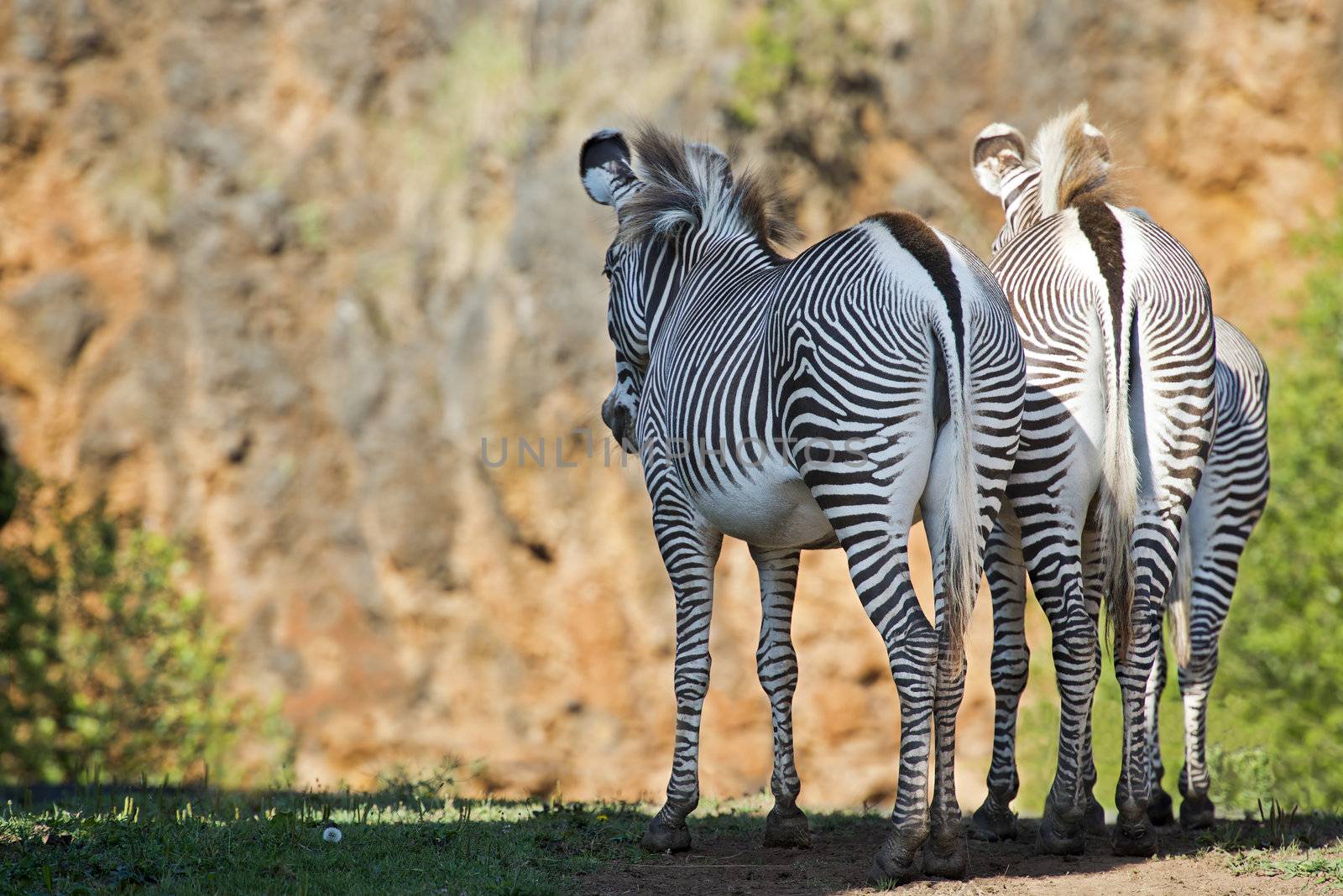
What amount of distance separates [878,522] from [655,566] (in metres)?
9.88

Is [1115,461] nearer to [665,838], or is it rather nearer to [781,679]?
[781,679]

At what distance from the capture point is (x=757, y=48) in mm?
14414

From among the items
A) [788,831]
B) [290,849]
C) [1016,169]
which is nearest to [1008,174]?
[1016,169]

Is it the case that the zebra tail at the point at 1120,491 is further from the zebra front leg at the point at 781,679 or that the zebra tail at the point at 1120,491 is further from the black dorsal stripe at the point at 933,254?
the zebra front leg at the point at 781,679

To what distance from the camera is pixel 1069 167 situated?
614 cm

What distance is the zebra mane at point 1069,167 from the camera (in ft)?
20.1

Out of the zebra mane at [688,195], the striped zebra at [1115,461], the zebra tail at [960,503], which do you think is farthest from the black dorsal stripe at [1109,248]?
the zebra mane at [688,195]

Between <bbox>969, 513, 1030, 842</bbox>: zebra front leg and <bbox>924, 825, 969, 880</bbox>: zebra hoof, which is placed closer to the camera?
<bbox>924, 825, 969, 880</bbox>: zebra hoof

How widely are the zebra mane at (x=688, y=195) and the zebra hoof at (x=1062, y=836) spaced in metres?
3.02

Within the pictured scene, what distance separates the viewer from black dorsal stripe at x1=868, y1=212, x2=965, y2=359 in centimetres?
469

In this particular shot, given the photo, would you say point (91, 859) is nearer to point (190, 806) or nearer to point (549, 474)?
point (190, 806)

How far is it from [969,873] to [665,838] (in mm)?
1332

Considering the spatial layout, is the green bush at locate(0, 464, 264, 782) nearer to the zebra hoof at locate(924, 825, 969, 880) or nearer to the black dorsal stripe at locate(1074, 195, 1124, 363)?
the zebra hoof at locate(924, 825, 969, 880)

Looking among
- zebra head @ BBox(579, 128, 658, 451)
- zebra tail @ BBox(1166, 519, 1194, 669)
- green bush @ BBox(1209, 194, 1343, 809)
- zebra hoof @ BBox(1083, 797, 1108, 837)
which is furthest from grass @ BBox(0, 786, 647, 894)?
green bush @ BBox(1209, 194, 1343, 809)
